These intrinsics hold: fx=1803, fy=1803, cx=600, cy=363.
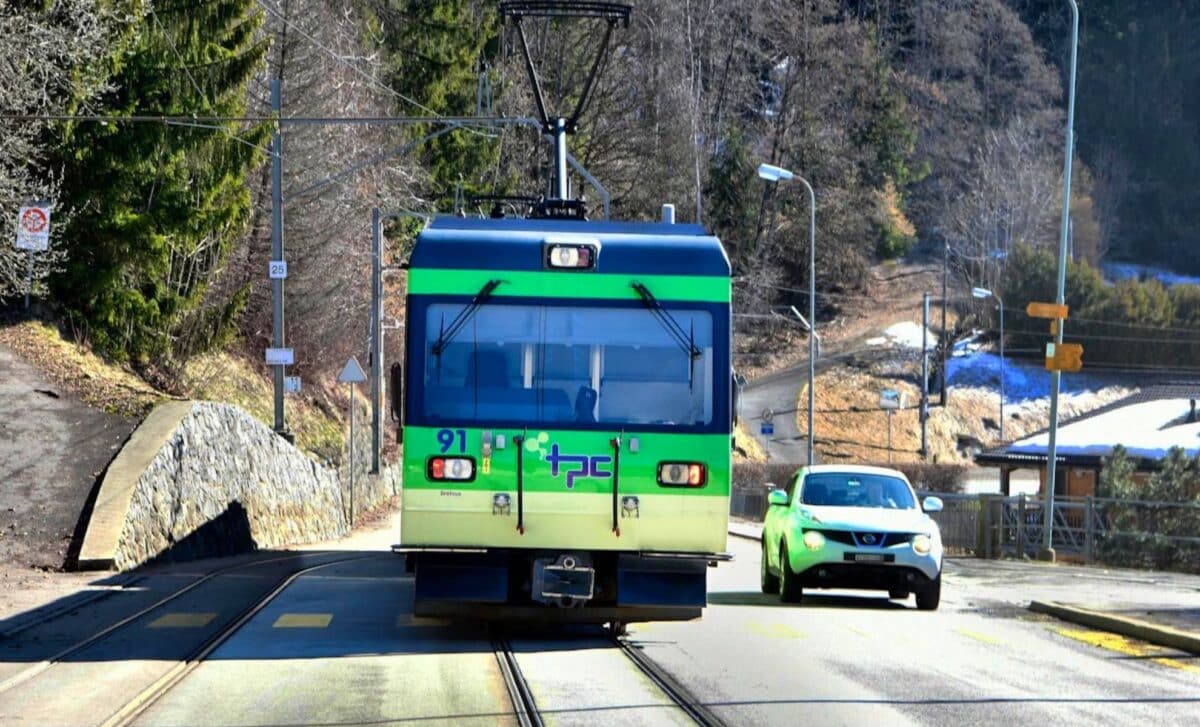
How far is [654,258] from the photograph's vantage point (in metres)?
14.1

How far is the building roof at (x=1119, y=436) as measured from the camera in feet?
156

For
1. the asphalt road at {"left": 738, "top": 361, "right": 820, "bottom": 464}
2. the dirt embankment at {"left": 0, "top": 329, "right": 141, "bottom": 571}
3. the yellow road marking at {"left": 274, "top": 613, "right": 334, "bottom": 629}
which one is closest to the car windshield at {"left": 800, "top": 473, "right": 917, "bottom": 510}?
the yellow road marking at {"left": 274, "top": 613, "right": 334, "bottom": 629}

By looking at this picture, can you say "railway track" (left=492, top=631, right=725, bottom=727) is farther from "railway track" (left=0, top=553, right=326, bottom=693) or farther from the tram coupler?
"railway track" (left=0, top=553, right=326, bottom=693)

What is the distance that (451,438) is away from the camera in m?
13.7

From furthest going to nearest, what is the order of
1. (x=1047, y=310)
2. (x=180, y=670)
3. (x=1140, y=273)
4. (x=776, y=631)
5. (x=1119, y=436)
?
(x=1140, y=273), (x=1119, y=436), (x=1047, y=310), (x=776, y=631), (x=180, y=670)

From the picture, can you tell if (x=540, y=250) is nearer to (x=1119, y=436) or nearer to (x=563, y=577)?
(x=563, y=577)

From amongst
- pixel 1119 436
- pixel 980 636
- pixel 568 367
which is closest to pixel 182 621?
pixel 568 367

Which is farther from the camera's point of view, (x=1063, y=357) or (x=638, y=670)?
(x=1063, y=357)

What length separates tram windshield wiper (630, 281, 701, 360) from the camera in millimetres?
13992

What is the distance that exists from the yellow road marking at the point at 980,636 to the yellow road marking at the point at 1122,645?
83cm

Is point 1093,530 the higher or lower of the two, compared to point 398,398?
lower

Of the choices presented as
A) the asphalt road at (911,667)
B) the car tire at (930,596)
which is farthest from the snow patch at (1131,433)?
the asphalt road at (911,667)

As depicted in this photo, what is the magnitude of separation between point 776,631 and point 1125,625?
3441mm

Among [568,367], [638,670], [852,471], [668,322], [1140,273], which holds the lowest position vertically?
[638,670]
